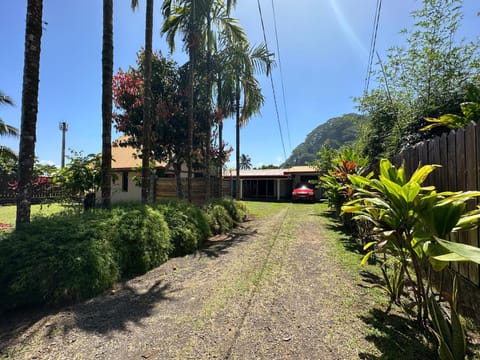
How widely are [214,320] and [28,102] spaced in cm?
429

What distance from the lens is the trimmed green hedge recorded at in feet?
8.74

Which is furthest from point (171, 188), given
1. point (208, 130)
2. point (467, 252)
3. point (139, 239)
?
point (467, 252)

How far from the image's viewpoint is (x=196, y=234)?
5.50m

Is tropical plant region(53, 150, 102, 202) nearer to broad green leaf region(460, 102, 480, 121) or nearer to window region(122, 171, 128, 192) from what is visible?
broad green leaf region(460, 102, 480, 121)

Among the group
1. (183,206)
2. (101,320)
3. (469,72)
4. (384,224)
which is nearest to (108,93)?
(183,206)

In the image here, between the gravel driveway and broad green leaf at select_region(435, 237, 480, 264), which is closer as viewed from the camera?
broad green leaf at select_region(435, 237, 480, 264)

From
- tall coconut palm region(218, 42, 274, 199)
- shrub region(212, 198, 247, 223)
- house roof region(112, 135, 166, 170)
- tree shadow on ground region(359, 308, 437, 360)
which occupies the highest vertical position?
tall coconut palm region(218, 42, 274, 199)

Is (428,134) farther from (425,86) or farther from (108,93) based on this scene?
(108,93)

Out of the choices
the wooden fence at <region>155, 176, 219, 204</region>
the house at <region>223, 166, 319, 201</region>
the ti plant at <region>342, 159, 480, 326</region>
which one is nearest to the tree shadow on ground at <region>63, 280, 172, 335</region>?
the ti plant at <region>342, 159, 480, 326</region>

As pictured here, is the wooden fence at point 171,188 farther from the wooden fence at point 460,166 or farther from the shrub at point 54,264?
A: the wooden fence at point 460,166

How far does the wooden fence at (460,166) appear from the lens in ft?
6.84

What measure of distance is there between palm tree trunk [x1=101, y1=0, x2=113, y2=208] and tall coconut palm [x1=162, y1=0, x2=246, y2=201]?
9.78 ft

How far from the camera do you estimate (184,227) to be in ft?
17.4

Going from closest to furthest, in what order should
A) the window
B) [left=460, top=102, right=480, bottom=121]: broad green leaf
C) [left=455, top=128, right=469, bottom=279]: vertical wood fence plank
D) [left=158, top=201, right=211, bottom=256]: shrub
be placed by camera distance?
[left=455, top=128, right=469, bottom=279]: vertical wood fence plank
[left=460, top=102, right=480, bottom=121]: broad green leaf
[left=158, top=201, right=211, bottom=256]: shrub
the window
